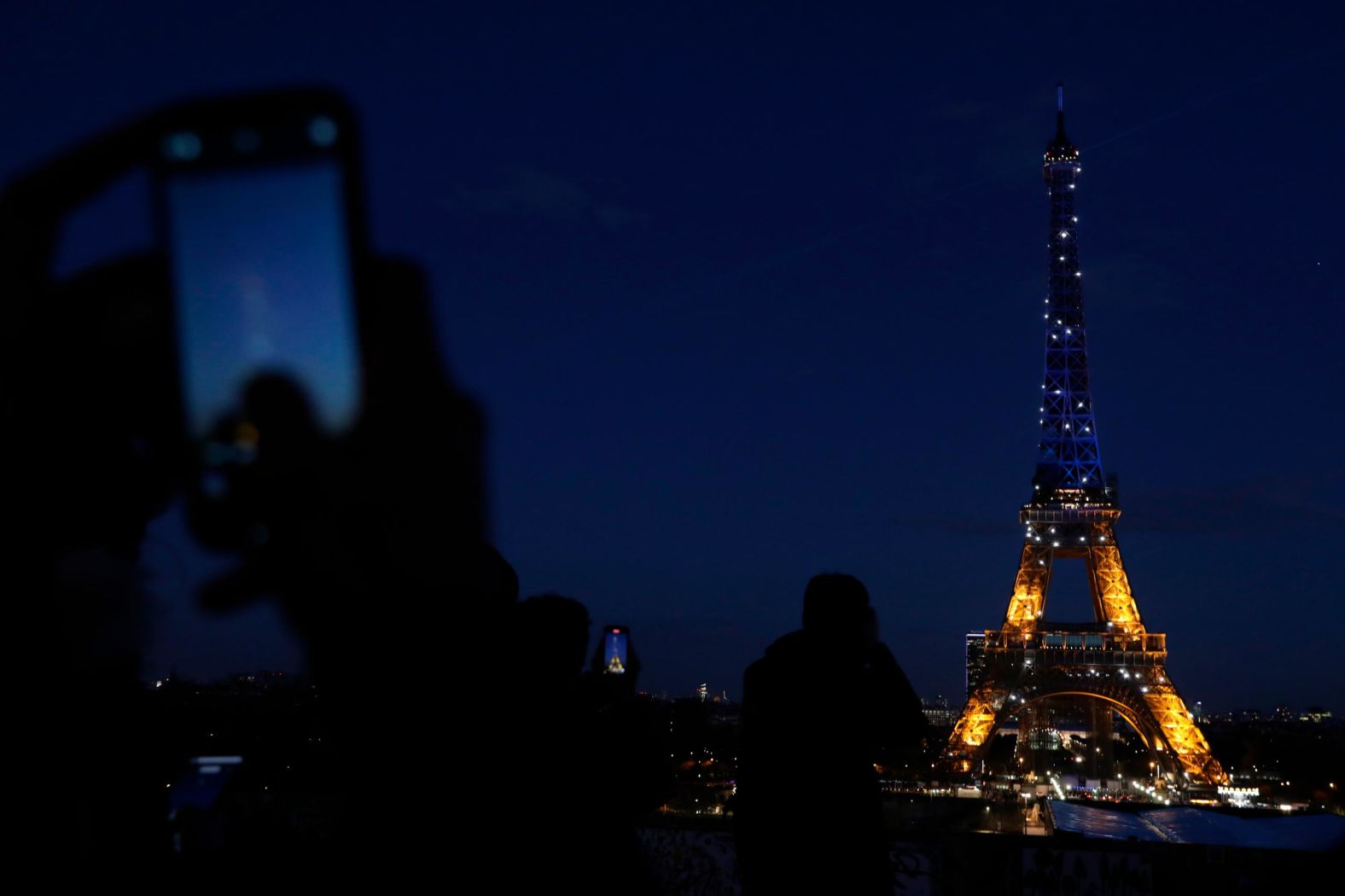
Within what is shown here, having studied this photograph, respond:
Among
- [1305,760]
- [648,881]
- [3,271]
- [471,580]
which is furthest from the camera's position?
[1305,760]

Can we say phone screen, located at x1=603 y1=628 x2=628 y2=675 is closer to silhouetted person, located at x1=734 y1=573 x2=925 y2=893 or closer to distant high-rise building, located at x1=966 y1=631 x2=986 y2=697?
silhouetted person, located at x1=734 y1=573 x2=925 y2=893

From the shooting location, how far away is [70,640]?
1.19m

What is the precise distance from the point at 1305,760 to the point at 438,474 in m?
72.3

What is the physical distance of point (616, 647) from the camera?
5.01 m

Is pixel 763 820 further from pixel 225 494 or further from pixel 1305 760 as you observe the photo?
pixel 1305 760

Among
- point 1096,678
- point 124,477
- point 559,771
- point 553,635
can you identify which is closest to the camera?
point 124,477

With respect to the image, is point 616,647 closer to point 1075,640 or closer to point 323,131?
point 323,131

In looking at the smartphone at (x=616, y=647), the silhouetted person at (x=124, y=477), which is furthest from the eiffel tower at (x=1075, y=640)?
the silhouetted person at (x=124, y=477)

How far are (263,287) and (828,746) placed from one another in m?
3.09

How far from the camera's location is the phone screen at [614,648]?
16.1 feet

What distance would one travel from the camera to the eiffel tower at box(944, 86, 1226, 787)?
4512cm

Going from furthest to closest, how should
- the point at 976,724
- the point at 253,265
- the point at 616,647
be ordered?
the point at 976,724
the point at 616,647
the point at 253,265

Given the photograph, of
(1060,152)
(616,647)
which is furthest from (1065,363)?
(616,647)

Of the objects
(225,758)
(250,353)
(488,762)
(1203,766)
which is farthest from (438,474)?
(1203,766)
